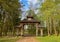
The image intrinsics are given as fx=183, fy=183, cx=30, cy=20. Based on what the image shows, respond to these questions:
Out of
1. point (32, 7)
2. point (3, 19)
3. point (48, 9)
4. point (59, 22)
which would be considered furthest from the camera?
point (32, 7)

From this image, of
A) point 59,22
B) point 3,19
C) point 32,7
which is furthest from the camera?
point 32,7

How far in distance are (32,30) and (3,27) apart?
971 centimetres

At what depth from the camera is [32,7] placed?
6131 centimetres

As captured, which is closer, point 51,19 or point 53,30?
point 51,19

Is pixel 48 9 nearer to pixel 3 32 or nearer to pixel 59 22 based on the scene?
pixel 59 22

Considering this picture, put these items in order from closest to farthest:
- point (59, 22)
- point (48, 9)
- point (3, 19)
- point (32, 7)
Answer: point (48, 9), point (3, 19), point (59, 22), point (32, 7)

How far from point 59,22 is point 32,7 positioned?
628 inches

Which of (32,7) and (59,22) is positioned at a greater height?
(32,7)

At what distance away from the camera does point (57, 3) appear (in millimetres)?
41344

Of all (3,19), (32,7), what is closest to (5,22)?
(3,19)

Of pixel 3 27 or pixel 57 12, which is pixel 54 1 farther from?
pixel 3 27

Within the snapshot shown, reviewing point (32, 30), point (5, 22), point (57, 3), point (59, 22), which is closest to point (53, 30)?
point (59, 22)

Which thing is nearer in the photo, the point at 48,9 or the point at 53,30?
the point at 48,9

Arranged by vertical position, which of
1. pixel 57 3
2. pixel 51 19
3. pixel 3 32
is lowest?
pixel 3 32
